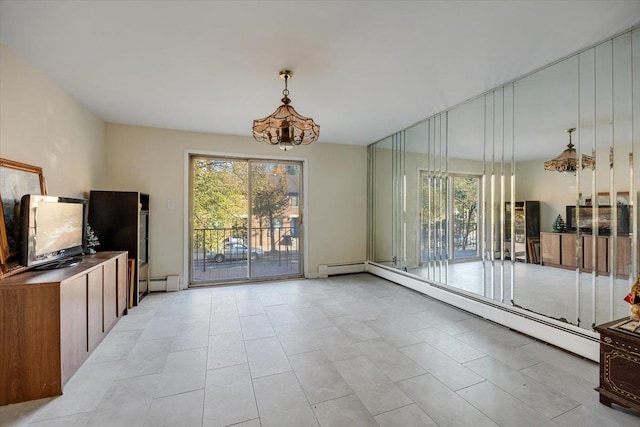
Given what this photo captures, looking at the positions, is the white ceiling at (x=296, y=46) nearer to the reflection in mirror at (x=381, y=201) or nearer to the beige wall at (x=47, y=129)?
the beige wall at (x=47, y=129)

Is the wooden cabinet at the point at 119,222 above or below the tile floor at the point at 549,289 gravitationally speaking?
above

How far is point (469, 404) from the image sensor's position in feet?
6.15

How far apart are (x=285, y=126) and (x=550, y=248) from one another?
132 inches

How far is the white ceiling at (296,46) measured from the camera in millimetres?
1929

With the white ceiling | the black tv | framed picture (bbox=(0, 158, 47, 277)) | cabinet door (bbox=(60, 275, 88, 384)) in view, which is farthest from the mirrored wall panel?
framed picture (bbox=(0, 158, 47, 277))

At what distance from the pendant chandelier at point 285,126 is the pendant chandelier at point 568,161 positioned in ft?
8.17

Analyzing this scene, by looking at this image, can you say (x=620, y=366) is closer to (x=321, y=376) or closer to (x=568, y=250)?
(x=568, y=250)

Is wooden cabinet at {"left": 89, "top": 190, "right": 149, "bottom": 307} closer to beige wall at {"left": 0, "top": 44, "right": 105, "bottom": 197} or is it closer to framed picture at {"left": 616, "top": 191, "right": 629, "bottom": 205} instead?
beige wall at {"left": 0, "top": 44, "right": 105, "bottom": 197}

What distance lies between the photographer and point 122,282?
3.41 metres

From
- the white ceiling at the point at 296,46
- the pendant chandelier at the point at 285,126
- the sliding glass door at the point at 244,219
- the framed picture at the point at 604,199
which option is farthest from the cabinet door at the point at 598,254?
the sliding glass door at the point at 244,219

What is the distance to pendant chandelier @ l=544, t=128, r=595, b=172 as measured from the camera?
256cm

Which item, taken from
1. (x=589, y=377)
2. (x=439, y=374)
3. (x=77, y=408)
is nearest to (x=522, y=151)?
(x=589, y=377)

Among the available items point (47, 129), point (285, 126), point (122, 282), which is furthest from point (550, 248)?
point (47, 129)

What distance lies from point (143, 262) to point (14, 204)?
2091mm
